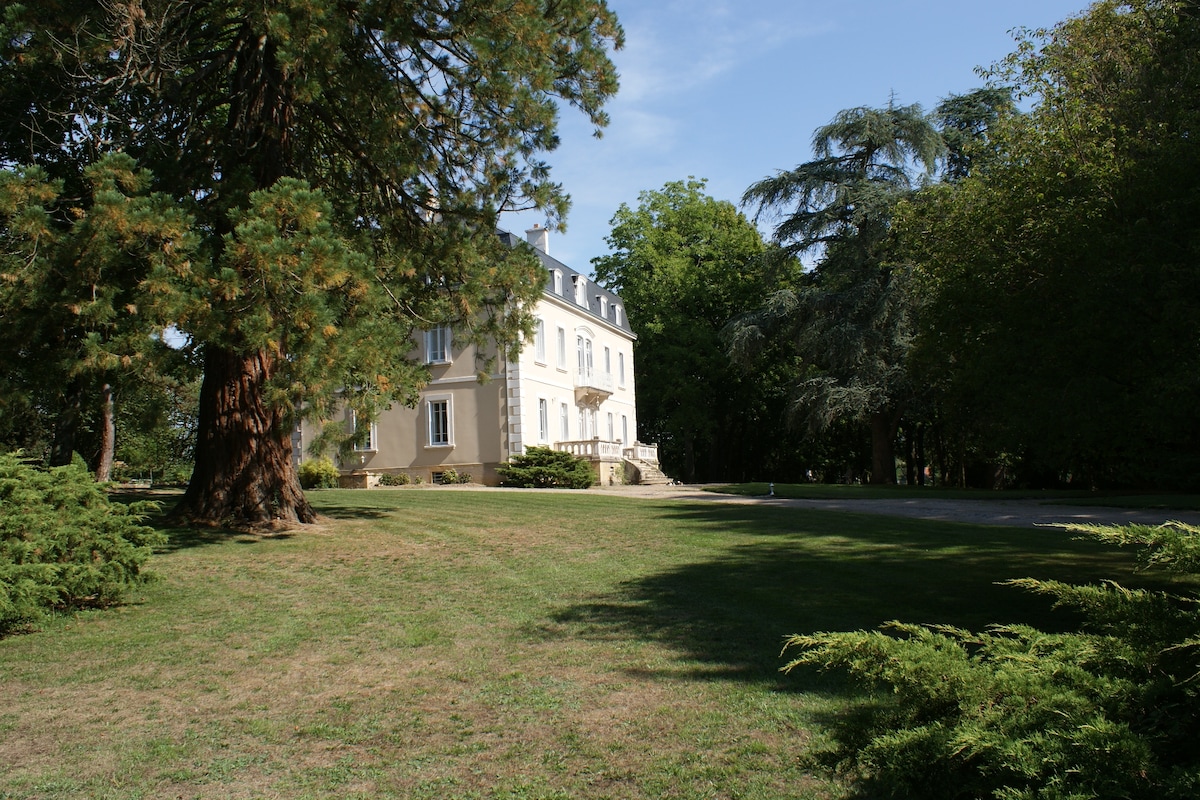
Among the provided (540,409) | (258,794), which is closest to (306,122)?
(258,794)

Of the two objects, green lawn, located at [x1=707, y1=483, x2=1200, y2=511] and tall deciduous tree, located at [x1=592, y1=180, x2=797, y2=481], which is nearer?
green lawn, located at [x1=707, y1=483, x2=1200, y2=511]

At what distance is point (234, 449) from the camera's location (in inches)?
515

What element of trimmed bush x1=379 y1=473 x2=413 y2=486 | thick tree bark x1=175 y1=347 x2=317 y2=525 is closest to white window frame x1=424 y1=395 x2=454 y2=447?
trimmed bush x1=379 y1=473 x2=413 y2=486

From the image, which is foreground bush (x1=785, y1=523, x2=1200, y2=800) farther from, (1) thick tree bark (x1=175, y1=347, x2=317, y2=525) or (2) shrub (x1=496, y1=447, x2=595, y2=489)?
(2) shrub (x1=496, y1=447, x2=595, y2=489)

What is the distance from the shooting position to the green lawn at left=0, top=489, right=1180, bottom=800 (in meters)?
4.37

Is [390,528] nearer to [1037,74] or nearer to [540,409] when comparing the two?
[1037,74]

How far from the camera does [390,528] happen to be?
13.4 meters

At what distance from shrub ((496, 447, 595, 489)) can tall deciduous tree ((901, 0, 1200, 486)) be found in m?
17.4

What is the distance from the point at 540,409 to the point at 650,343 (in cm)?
1312

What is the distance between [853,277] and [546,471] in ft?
43.8

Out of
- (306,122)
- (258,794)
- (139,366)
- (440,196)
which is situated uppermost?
(306,122)

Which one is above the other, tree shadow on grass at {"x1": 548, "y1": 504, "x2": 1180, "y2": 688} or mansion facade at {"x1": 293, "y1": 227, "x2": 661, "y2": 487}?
mansion facade at {"x1": 293, "y1": 227, "x2": 661, "y2": 487}

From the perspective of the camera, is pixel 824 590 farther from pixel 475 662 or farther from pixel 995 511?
pixel 995 511

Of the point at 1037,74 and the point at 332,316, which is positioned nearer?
the point at 332,316
